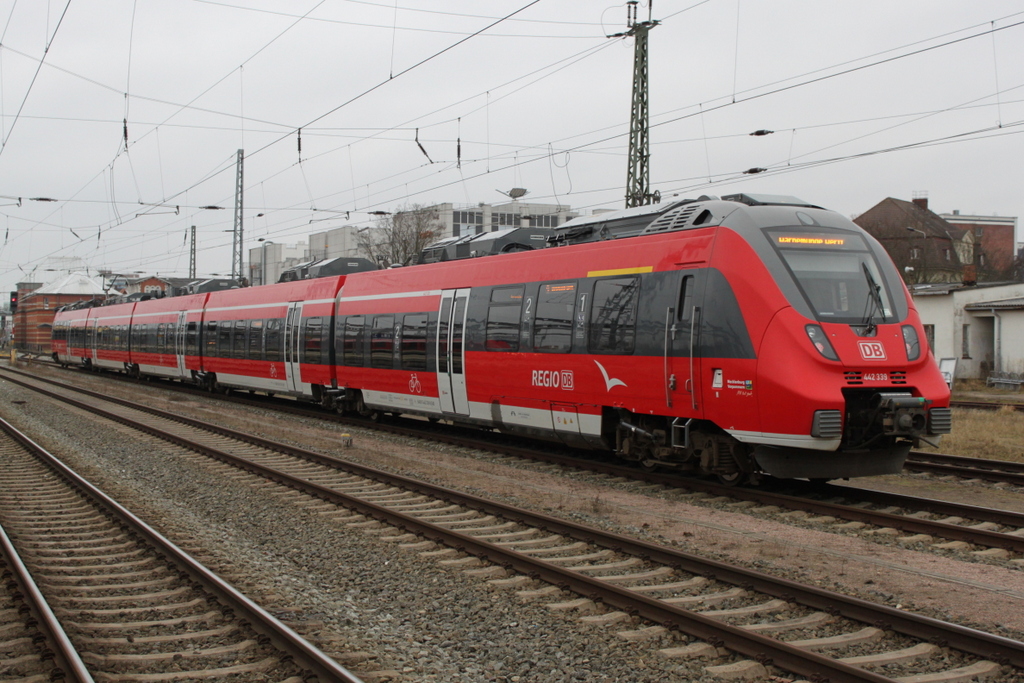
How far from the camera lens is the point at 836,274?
999 cm

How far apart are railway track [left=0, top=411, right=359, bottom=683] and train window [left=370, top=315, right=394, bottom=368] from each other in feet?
27.2

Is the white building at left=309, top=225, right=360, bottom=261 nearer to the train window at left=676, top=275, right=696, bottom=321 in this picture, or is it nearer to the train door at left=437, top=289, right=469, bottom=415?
the train door at left=437, top=289, right=469, bottom=415

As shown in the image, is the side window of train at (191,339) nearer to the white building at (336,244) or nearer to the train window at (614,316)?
the train window at (614,316)

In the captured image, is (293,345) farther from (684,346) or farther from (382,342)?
(684,346)

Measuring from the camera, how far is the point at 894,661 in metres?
5.22

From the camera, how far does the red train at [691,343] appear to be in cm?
940

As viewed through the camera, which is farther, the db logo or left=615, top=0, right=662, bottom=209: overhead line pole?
left=615, top=0, right=662, bottom=209: overhead line pole

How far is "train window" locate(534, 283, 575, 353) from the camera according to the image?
12711 millimetres

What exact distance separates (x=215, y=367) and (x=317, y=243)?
6612 centimetres

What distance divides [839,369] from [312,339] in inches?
584

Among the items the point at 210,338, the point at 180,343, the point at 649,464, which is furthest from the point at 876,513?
the point at 180,343

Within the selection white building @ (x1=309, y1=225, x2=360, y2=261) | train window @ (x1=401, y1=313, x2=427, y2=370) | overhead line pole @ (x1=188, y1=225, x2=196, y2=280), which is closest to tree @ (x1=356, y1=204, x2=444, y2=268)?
overhead line pole @ (x1=188, y1=225, x2=196, y2=280)

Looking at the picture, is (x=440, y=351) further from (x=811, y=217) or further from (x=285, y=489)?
(x=811, y=217)

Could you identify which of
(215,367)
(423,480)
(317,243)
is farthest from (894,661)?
(317,243)
